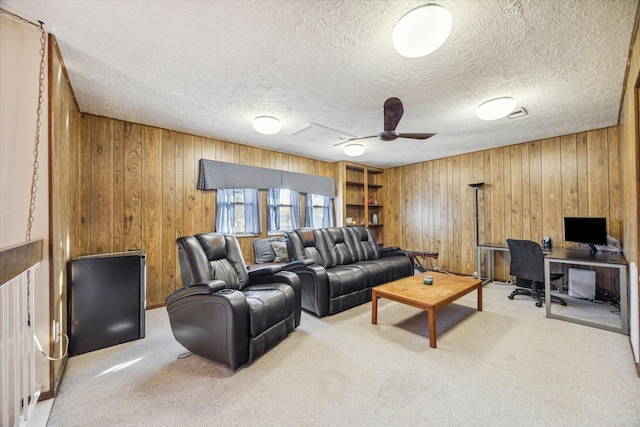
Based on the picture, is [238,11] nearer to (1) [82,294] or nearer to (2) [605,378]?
(1) [82,294]

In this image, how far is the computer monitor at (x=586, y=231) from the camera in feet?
11.0

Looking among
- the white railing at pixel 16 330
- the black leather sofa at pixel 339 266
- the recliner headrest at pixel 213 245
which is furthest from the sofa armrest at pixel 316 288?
the white railing at pixel 16 330

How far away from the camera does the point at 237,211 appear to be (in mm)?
4402

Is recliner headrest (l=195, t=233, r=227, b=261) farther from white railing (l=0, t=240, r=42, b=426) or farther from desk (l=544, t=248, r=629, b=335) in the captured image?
desk (l=544, t=248, r=629, b=335)

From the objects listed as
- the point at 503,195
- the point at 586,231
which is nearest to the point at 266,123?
the point at 503,195

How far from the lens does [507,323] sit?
2.91m

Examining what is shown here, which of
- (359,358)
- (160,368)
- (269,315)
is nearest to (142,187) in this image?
(160,368)

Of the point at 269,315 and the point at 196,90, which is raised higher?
the point at 196,90

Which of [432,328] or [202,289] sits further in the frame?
[432,328]

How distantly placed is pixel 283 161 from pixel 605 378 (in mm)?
4700

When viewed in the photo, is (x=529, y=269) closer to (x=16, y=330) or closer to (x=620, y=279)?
(x=620, y=279)

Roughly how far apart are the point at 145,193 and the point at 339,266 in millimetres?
2798

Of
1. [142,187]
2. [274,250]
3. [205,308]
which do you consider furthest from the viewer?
[274,250]

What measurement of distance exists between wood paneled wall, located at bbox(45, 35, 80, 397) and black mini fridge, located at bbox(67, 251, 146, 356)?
0.10m
